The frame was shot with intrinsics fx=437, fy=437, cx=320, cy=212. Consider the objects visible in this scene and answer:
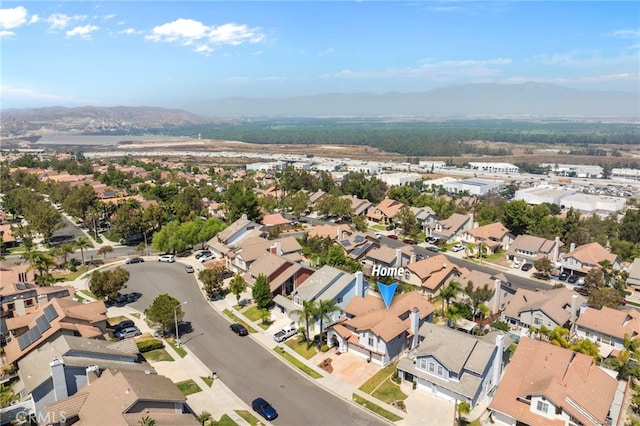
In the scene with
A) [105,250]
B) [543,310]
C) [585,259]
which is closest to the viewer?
[543,310]

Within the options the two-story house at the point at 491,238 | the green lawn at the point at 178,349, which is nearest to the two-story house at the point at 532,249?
the two-story house at the point at 491,238

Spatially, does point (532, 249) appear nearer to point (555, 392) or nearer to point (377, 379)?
point (555, 392)

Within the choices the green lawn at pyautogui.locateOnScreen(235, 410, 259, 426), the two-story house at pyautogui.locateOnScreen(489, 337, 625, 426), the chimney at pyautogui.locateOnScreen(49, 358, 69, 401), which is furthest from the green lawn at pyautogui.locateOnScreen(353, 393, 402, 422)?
the chimney at pyautogui.locateOnScreen(49, 358, 69, 401)

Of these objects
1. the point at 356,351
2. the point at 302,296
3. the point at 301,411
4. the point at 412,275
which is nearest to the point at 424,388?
the point at 356,351

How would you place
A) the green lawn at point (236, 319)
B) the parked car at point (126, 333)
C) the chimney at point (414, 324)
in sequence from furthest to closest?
the green lawn at point (236, 319) → the parked car at point (126, 333) → the chimney at point (414, 324)

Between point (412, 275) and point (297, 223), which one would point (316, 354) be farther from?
point (297, 223)

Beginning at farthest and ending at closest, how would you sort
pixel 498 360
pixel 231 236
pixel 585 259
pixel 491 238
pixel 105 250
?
pixel 491 238
pixel 231 236
pixel 105 250
pixel 585 259
pixel 498 360

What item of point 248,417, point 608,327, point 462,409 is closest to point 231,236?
point 248,417

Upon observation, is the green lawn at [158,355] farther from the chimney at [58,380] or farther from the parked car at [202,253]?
the parked car at [202,253]
